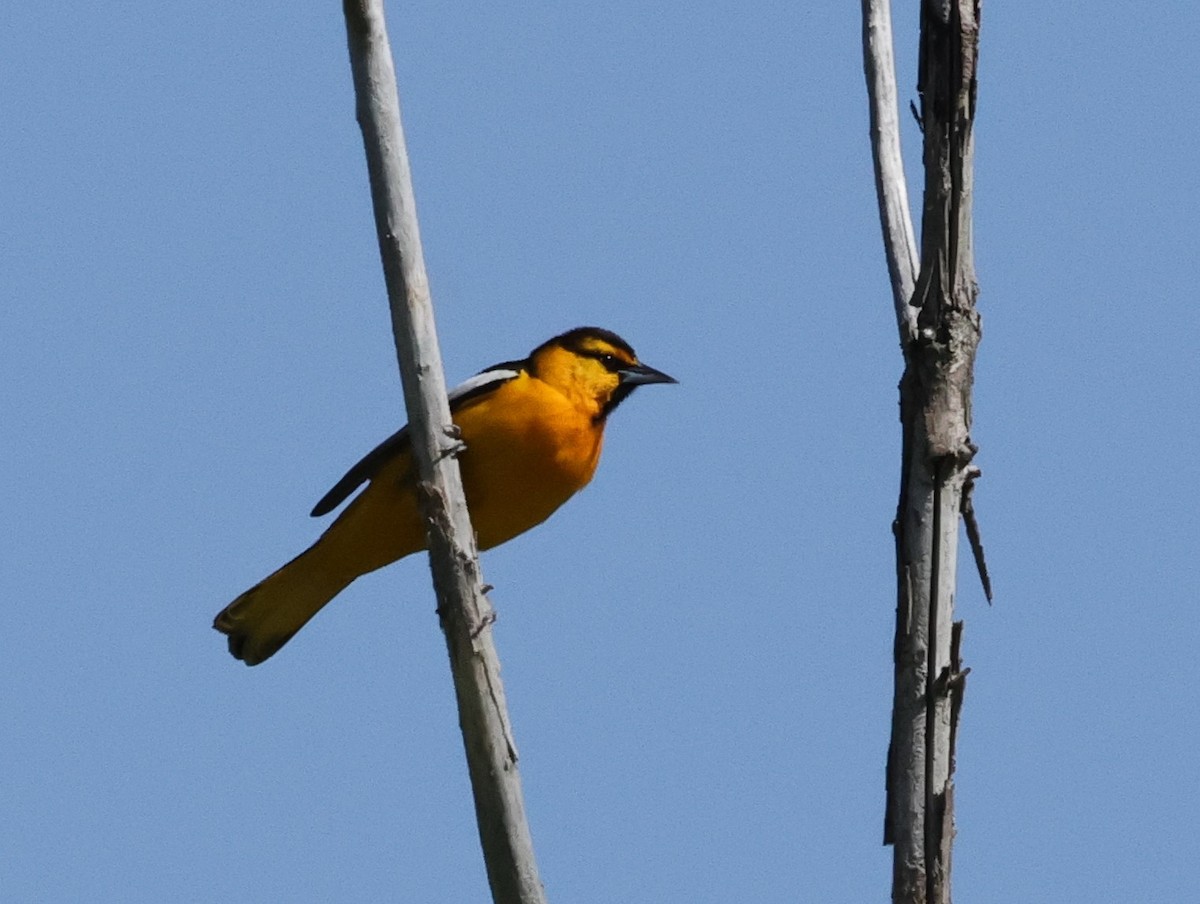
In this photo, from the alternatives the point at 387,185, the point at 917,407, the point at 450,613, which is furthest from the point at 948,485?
the point at 387,185

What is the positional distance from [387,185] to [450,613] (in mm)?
1153

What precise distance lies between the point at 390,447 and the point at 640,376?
4.10 ft

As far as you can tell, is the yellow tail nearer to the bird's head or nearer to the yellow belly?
the yellow belly

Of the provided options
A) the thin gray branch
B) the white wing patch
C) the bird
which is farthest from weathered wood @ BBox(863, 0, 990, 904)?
the white wing patch

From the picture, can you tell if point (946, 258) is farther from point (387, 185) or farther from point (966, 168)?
point (387, 185)

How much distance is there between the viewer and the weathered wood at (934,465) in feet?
12.8

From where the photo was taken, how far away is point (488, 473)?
6.20 m

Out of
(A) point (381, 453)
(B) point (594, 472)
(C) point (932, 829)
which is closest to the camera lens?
(C) point (932, 829)

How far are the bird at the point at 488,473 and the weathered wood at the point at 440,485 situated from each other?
161cm

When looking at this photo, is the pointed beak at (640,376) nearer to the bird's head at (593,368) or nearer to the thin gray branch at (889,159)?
the bird's head at (593,368)

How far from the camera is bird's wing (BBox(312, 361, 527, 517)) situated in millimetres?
6297

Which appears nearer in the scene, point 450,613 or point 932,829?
point 932,829

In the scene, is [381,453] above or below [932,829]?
above

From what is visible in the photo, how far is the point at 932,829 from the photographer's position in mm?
3865
